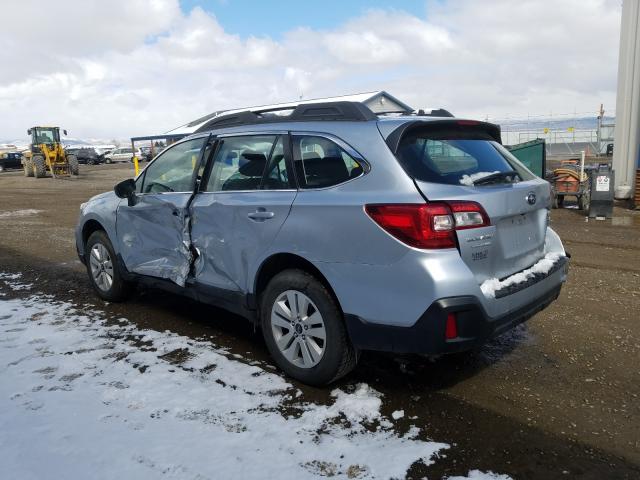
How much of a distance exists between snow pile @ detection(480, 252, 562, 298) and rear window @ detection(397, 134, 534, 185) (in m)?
0.58

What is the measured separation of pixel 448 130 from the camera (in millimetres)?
3426

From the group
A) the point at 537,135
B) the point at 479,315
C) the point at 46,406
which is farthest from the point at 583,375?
the point at 537,135

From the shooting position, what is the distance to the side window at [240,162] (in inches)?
149

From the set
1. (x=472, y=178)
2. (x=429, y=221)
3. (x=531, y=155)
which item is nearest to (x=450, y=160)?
(x=472, y=178)

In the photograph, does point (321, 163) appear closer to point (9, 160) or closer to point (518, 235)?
point (518, 235)

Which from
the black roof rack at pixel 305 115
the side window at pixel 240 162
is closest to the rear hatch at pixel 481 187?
the black roof rack at pixel 305 115

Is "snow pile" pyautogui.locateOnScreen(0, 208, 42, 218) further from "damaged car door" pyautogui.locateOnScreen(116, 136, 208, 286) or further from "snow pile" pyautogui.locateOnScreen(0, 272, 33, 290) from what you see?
"damaged car door" pyautogui.locateOnScreen(116, 136, 208, 286)

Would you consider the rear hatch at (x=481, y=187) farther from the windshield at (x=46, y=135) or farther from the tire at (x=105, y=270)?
the windshield at (x=46, y=135)

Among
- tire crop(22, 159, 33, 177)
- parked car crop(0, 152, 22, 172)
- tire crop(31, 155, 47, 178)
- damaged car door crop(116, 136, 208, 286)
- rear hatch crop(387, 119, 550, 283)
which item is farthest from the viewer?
parked car crop(0, 152, 22, 172)

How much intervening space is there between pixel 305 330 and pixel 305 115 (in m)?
1.46

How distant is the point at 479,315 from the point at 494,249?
1.37ft

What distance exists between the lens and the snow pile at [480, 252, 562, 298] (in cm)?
297

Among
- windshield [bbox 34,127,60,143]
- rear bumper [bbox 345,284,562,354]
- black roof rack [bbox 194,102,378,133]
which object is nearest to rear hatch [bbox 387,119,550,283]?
rear bumper [bbox 345,284,562,354]

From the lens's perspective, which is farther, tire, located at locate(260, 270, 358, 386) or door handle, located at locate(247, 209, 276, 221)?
door handle, located at locate(247, 209, 276, 221)
